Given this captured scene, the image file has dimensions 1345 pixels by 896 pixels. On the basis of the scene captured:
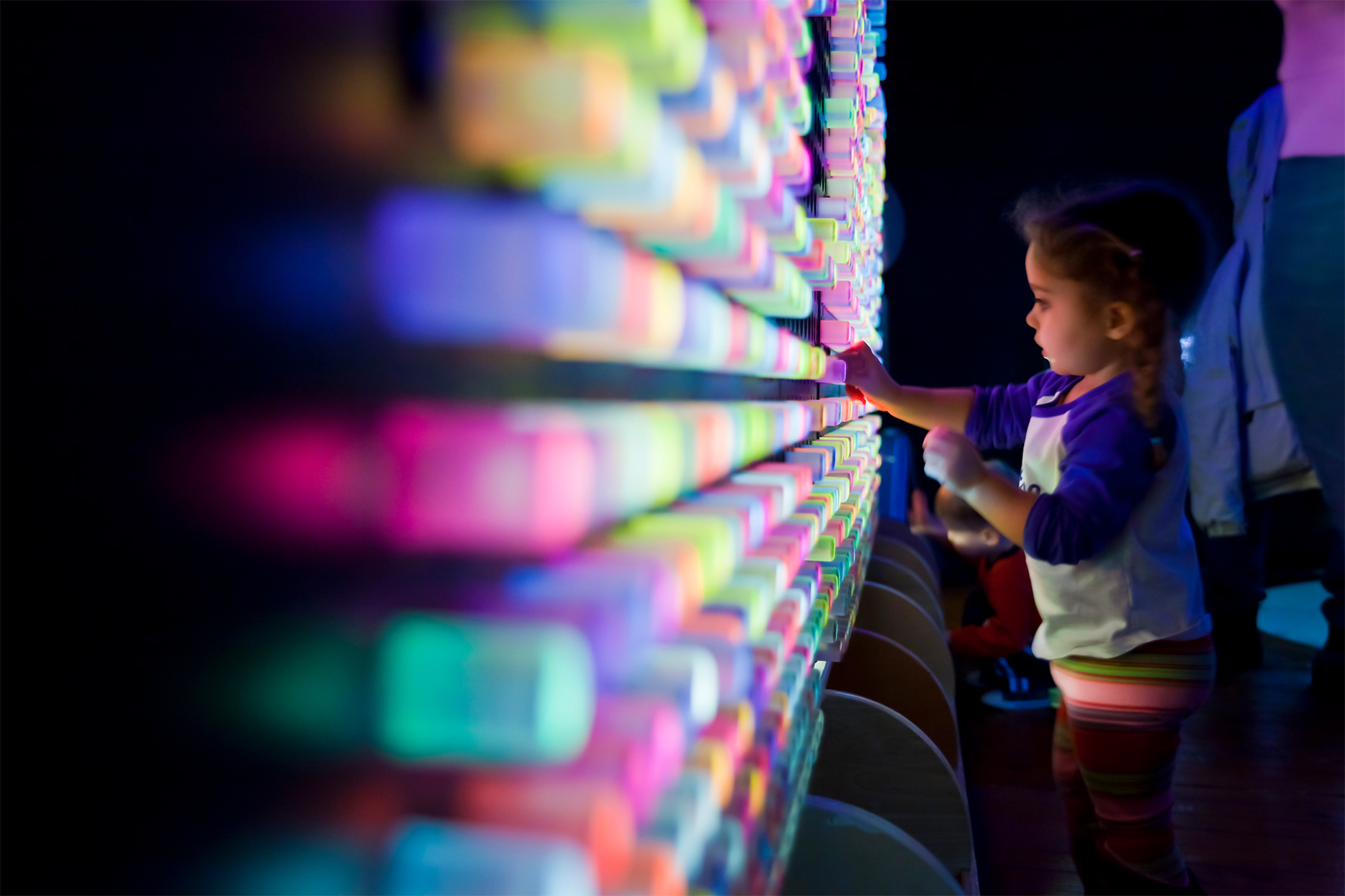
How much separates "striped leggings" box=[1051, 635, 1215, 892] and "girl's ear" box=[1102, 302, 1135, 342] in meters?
0.37

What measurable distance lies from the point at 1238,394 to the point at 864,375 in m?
1.83

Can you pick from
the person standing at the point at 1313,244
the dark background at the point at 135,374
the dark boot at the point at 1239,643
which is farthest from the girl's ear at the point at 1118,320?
the dark boot at the point at 1239,643

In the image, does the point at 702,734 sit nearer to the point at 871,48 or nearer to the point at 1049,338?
the point at 1049,338

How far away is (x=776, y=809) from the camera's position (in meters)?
0.51

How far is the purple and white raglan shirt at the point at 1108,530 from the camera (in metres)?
1.07

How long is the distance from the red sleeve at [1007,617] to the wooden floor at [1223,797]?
0.46 feet

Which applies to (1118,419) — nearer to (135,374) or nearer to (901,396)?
(901,396)

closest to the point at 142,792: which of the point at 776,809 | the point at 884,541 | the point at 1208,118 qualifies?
the point at 776,809

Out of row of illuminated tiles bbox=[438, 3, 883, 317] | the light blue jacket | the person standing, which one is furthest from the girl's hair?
the light blue jacket

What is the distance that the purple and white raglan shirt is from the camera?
1074 millimetres

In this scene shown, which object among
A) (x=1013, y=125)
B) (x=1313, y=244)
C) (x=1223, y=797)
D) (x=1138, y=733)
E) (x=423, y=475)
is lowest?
(x=1223, y=797)

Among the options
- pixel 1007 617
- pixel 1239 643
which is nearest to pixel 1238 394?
pixel 1239 643

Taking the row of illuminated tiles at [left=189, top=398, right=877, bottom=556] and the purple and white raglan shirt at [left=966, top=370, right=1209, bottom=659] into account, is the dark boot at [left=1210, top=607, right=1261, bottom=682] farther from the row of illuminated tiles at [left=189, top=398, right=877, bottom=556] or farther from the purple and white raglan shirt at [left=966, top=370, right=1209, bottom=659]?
the row of illuminated tiles at [left=189, top=398, right=877, bottom=556]

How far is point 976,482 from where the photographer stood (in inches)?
43.4
